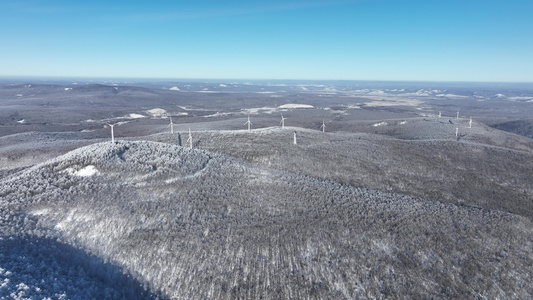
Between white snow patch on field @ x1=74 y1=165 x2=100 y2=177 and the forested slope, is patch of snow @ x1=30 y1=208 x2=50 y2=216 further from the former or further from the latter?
white snow patch on field @ x1=74 y1=165 x2=100 y2=177

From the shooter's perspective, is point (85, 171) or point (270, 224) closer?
point (270, 224)

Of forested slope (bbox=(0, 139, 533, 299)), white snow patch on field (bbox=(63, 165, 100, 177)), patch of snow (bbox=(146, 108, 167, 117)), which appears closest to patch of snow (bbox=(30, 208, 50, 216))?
forested slope (bbox=(0, 139, 533, 299))

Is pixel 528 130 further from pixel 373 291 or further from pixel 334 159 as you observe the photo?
pixel 373 291

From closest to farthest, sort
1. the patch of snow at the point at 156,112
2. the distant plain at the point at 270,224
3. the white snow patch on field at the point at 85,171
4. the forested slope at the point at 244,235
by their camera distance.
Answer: the forested slope at the point at 244,235
the distant plain at the point at 270,224
the white snow patch on field at the point at 85,171
the patch of snow at the point at 156,112

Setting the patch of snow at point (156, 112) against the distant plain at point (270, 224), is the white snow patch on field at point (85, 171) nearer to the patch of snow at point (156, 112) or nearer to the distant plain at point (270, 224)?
the distant plain at point (270, 224)

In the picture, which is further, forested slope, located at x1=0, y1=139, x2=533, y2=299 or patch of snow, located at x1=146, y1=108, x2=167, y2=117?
patch of snow, located at x1=146, y1=108, x2=167, y2=117

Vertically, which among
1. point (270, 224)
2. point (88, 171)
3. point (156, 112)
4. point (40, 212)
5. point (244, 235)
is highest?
point (88, 171)

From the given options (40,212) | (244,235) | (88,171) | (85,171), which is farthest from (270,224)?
(85,171)

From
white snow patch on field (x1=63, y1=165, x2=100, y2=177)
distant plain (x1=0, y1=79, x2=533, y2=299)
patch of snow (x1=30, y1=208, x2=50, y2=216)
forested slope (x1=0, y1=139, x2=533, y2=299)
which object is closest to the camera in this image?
forested slope (x1=0, y1=139, x2=533, y2=299)

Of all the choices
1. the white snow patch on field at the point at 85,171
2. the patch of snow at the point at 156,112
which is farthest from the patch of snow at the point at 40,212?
the patch of snow at the point at 156,112

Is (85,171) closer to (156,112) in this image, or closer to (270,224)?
(270,224)

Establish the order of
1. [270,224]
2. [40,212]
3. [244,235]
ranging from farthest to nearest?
[270,224]
[40,212]
[244,235]
